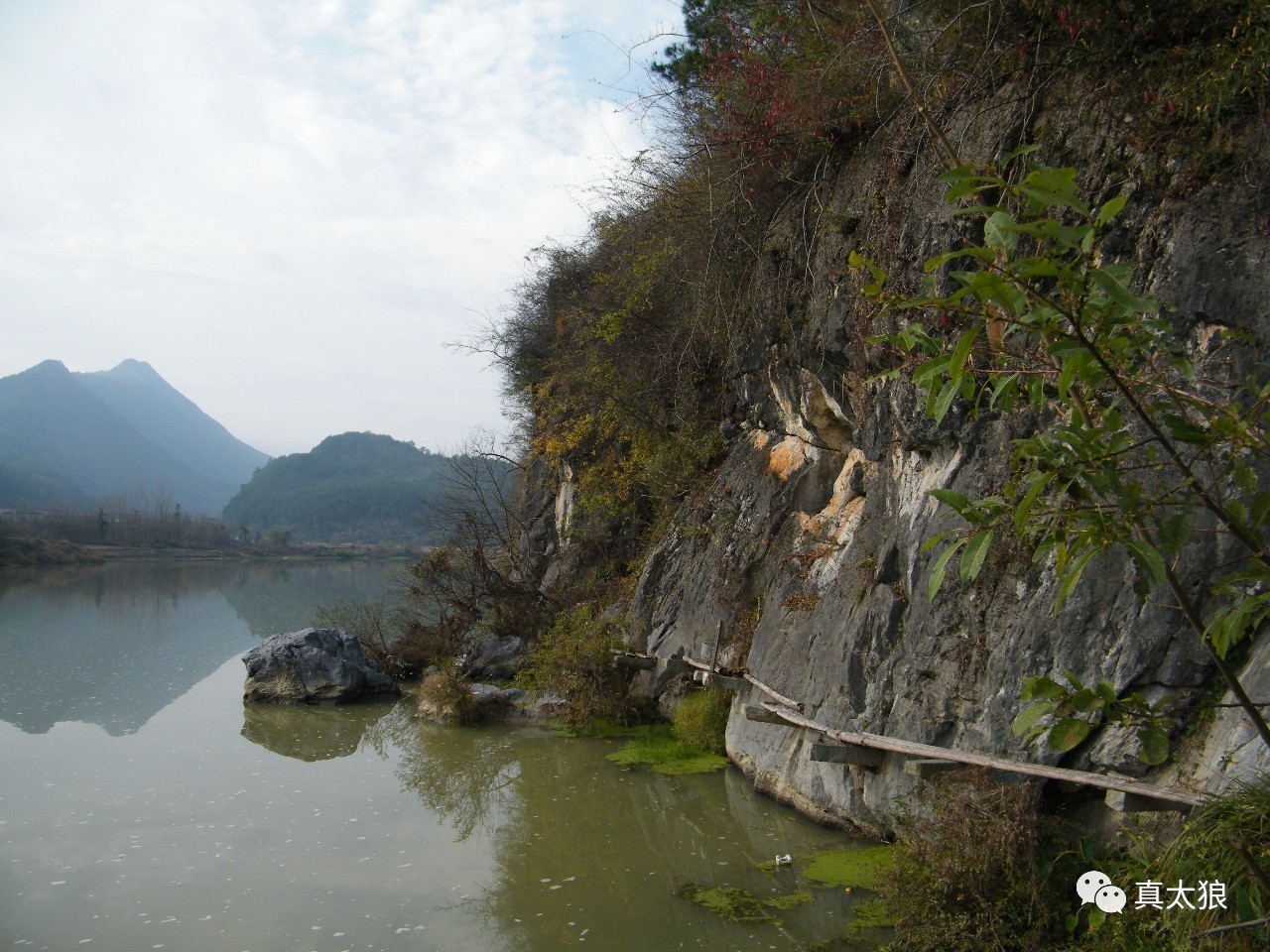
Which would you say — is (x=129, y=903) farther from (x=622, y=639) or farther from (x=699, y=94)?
(x=699, y=94)

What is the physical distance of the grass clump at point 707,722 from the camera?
11.3 meters

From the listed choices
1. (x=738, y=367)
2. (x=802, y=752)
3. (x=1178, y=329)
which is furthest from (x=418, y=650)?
(x=1178, y=329)

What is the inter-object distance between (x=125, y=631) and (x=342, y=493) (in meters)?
80.4

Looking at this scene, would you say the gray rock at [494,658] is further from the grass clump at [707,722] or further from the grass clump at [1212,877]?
the grass clump at [1212,877]

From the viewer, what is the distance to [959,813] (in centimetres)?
581

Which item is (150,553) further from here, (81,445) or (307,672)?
(81,445)

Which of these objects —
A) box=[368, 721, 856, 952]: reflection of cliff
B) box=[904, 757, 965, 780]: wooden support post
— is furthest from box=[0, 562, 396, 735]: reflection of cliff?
box=[904, 757, 965, 780]: wooden support post

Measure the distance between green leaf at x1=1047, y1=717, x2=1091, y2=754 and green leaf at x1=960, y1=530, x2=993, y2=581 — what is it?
393 millimetres

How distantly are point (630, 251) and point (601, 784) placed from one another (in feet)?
30.3

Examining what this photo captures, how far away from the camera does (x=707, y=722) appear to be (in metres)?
11.5

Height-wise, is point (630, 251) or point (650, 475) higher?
point (630, 251)

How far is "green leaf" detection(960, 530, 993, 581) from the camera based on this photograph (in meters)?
1.60

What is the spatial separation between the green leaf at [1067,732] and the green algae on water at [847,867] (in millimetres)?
5605

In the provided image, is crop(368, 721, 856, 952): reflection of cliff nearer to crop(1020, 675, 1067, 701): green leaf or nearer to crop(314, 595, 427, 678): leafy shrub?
crop(1020, 675, 1067, 701): green leaf
